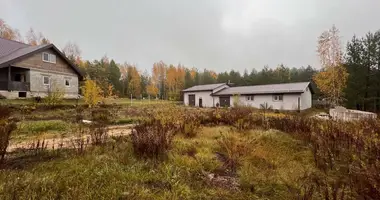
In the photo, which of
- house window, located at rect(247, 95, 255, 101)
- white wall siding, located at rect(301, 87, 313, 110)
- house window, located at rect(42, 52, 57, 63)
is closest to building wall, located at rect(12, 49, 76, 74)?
house window, located at rect(42, 52, 57, 63)

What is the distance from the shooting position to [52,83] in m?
21.9

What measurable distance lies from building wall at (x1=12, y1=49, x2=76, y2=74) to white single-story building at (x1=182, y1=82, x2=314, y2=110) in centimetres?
1957

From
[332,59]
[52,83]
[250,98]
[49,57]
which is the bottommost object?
[250,98]

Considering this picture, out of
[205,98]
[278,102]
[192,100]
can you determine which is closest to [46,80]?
[192,100]

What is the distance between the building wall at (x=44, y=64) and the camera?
19.8 metres

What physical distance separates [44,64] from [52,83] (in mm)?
2188

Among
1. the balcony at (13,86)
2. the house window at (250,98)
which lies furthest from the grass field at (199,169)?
the house window at (250,98)

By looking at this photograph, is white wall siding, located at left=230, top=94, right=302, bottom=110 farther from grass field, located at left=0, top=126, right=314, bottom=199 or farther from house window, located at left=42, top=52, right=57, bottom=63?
house window, located at left=42, top=52, right=57, bottom=63

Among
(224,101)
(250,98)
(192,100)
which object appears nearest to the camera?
(250,98)

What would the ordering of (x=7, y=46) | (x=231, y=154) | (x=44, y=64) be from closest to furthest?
(x=231, y=154) < (x=44, y=64) < (x=7, y=46)

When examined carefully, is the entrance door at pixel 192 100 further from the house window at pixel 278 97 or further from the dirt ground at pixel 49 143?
the dirt ground at pixel 49 143

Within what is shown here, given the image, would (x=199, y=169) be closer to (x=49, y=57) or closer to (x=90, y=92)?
(x=90, y=92)

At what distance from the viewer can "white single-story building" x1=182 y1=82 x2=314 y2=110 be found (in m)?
23.6

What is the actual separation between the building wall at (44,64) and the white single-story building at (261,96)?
19.6 meters
